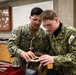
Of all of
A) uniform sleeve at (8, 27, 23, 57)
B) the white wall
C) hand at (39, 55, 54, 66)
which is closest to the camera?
hand at (39, 55, 54, 66)

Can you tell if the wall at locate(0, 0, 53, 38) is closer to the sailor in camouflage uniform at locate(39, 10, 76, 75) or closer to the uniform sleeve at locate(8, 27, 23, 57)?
the uniform sleeve at locate(8, 27, 23, 57)

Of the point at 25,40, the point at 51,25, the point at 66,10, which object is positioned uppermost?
the point at 66,10

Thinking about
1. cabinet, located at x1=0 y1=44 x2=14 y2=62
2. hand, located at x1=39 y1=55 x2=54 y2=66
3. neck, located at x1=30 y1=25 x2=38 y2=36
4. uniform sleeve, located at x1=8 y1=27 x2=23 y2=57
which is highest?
neck, located at x1=30 y1=25 x2=38 y2=36

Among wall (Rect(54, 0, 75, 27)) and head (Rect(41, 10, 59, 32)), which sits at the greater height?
wall (Rect(54, 0, 75, 27))

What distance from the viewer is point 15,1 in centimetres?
618

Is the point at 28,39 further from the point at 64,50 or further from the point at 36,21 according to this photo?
the point at 64,50

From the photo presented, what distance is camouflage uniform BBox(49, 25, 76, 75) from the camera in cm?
132

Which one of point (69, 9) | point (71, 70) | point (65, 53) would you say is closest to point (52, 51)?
point (65, 53)

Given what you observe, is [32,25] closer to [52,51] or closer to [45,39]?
[45,39]

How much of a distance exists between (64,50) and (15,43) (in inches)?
20.8

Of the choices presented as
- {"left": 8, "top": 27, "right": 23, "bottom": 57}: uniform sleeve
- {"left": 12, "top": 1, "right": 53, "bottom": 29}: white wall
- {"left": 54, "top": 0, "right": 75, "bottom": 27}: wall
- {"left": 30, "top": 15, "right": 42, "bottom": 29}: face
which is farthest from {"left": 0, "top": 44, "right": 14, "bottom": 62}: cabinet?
{"left": 30, "top": 15, "right": 42, "bottom": 29}: face

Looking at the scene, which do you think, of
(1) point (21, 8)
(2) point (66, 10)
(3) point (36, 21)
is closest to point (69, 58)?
(3) point (36, 21)

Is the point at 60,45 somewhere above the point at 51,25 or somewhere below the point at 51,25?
below

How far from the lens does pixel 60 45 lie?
1.45 metres
